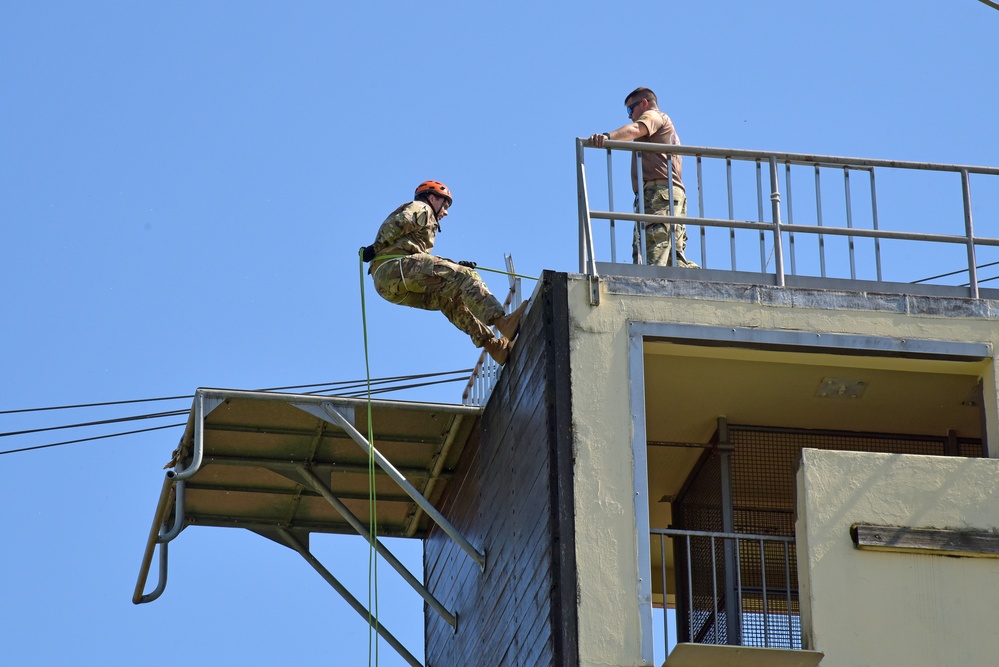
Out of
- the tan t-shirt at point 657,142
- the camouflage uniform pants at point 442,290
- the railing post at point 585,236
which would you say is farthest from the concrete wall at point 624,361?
the tan t-shirt at point 657,142

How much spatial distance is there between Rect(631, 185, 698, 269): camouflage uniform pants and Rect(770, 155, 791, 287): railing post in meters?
0.86

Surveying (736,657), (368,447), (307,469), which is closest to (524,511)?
(368,447)

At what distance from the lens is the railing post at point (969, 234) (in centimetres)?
1586

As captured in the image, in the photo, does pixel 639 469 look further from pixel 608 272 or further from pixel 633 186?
pixel 633 186

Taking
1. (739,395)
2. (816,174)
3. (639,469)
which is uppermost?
(816,174)

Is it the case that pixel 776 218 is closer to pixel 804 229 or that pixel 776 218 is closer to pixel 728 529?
pixel 804 229

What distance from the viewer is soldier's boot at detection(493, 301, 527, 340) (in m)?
16.2

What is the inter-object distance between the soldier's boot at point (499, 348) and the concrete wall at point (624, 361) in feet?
5.36

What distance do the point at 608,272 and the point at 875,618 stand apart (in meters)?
3.65

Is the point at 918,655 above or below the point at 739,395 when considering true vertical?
below

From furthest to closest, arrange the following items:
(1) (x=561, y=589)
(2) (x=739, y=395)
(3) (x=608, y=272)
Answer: (2) (x=739, y=395)
(3) (x=608, y=272)
(1) (x=561, y=589)

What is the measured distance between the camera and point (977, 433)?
1756cm

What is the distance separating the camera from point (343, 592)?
1916cm

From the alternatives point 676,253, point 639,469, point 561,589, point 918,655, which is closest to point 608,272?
point 676,253
